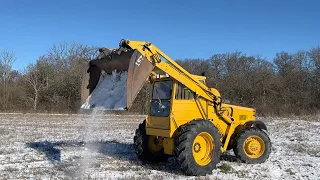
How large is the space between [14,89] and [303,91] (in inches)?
1464

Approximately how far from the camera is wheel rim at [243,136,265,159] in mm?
10633

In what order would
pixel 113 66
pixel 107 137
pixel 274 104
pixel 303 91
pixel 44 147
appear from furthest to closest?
pixel 303 91 < pixel 274 104 < pixel 107 137 < pixel 44 147 < pixel 113 66

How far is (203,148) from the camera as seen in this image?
372 inches

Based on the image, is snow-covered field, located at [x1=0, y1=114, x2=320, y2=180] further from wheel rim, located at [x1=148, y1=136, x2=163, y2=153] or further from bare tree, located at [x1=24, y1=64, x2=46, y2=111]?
bare tree, located at [x1=24, y1=64, x2=46, y2=111]

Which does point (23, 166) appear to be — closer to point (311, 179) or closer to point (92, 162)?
point (92, 162)

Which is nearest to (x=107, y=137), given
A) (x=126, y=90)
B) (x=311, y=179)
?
(x=126, y=90)

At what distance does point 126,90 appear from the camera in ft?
27.0

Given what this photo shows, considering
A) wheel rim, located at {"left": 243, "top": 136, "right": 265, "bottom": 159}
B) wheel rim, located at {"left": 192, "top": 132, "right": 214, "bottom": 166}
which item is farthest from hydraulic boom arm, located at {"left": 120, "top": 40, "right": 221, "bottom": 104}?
wheel rim, located at {"left": 243, "top": 136, "right": 265, "bottom": 159}

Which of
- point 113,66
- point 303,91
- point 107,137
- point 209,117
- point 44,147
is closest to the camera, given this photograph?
point 113,66

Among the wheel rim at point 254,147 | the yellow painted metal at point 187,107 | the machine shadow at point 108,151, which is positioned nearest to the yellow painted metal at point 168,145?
the yellow painted metal at point 187,107

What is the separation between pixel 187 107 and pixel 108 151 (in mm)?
4310

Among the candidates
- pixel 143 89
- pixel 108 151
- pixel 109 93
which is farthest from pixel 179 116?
pixel 143 89

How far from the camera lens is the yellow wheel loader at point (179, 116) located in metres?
8.80

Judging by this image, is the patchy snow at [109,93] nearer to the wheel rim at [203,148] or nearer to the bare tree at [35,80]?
the wheel rim at [203,148]
